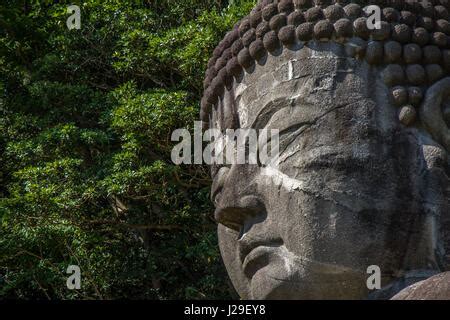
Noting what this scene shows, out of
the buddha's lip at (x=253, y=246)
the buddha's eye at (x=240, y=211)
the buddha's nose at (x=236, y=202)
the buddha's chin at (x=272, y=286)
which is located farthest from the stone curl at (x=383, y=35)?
the buddha's chin at (x=272, y=286)

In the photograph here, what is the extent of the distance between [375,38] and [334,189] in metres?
0.83

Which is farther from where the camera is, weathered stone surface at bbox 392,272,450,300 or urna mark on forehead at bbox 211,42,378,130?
urna mark on forehead at bbox 211,42,378,130

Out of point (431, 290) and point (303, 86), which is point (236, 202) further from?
point (431, 290)

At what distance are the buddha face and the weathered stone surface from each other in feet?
1.07

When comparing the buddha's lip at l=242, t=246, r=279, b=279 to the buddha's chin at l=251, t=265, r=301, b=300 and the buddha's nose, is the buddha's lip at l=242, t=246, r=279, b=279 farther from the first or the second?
the buddha's nose

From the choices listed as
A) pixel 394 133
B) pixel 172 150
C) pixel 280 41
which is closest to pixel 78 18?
pixel 172 150

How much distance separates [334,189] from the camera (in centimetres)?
434

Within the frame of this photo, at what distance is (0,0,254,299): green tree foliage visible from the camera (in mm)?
8453

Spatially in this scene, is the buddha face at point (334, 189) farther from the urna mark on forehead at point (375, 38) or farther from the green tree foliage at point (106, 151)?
the green tree foliage at point (106, 151)

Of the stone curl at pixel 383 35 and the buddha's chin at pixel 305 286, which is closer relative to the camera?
the buddha's chin at pixel 305 286

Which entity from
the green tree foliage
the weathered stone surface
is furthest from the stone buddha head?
the green tree foliage

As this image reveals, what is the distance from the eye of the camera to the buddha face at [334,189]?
4.30m

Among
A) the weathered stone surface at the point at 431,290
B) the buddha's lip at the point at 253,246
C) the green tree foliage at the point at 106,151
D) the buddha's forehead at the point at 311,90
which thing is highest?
the green tree foliage at the point at 106,151

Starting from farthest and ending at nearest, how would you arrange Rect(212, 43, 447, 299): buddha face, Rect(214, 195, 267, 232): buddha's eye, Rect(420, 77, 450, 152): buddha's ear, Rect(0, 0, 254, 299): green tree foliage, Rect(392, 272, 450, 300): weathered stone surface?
Rect(0, 0, 254, 299): green tree foliage
Rect(214, 195, 267, 232): buddha's eye
Rect(420, 77, 450, 152): buddha's ear
Rect(212, 43, 447, 299): buddha face
Rect(392, 272, 450, 300): weathered stone surface
